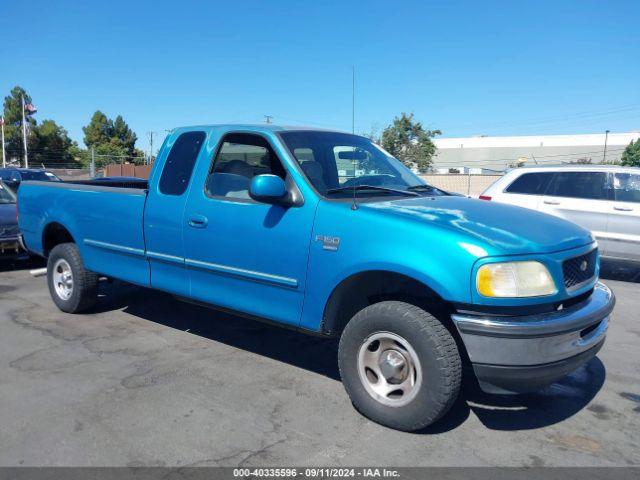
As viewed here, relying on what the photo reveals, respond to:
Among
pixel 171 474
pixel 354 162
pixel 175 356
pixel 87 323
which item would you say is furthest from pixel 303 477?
pixel 87 323

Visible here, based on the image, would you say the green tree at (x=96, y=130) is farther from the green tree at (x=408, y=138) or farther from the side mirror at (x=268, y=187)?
the side mirror at (x=268, y=187)

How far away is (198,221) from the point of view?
14.2 ft

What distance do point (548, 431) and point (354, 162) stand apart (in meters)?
2.47

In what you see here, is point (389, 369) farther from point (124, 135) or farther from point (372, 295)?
point (124, 135)

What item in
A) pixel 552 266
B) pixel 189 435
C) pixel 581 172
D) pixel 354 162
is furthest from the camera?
pixel 581 172

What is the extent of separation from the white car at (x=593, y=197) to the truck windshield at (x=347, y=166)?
4693 mm

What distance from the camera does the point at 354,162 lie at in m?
4.51

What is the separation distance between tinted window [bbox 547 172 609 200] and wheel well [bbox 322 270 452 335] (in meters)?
5.98

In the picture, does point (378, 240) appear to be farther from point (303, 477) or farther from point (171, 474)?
point (171, 474)

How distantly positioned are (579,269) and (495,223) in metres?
0.61

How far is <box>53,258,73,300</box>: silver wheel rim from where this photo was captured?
5883mm

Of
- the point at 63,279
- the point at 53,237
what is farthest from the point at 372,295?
the point at 53,237

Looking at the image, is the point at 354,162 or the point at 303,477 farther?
the point at 354,162

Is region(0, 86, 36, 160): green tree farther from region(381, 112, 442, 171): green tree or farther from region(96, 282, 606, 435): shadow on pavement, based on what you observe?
region(96, 282, 606, 435): shadow on pavement
